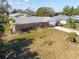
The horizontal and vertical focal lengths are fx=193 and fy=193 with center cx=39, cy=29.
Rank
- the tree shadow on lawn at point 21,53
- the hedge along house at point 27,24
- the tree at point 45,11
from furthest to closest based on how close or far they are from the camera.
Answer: the tree at point 45,11
the hedge along house at point 27,24
the tree shadow on lawn at point 21,53

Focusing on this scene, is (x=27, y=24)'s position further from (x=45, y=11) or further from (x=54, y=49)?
(x=45, y=11)

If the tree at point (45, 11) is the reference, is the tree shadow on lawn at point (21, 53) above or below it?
below

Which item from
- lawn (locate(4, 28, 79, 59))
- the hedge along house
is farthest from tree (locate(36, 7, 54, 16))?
lawn (locate(4, 28, 79, 59))

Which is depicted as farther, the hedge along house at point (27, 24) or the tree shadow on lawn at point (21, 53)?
the hedge along house at point (27, 24)

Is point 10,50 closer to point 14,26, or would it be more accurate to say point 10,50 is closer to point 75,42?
point 75,42

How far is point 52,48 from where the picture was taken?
22.4 metres

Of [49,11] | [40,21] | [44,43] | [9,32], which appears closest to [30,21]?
[40,21]

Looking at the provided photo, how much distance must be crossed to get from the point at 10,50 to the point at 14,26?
16.5 metres

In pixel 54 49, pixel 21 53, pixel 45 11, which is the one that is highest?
pixel 45 11

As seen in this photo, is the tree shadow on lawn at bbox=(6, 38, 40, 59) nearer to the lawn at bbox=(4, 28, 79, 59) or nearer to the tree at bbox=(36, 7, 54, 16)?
the lawn at bbox=(4, 28, 79, 59)

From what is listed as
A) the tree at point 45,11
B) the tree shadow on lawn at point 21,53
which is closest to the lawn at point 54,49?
the tree shadow on lawn at point 21,53

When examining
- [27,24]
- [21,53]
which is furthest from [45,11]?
[21,53]

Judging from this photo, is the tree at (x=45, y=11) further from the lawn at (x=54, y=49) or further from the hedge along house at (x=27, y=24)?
the lawn at (x=54, y=49)

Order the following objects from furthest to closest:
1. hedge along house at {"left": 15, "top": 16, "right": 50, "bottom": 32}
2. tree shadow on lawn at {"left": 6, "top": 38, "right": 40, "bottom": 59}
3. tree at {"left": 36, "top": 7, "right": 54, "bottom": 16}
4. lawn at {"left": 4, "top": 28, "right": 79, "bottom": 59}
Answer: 1. tree at {"left": 36, "top": 7, "right": 54, "bottom": 16}
2. hedge along house at {"left": 15, "top": 16, "right": 50, "bottom": 32}
3. tree shadow on lawn at {"left": 6, "top": 38, "right": 40, "bottom": 59}
4. lawn at {"left": 4, "top": 28, "right": 79, "bottom": 59}
